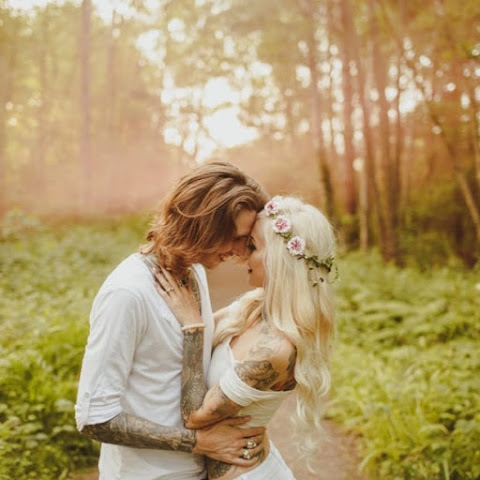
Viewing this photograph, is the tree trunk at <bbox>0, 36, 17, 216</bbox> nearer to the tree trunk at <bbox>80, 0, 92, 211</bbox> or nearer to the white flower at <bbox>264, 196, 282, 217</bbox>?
the tree trunk at <bbox>80, 0, 92, 211</bbox>

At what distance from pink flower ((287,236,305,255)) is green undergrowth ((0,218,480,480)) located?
8.44 ft

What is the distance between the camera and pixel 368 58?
19.8 meters

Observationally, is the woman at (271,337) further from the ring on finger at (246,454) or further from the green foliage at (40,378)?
the green foliage at (40,378)

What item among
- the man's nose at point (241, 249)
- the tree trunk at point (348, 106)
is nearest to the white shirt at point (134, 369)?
the man's nose at point (241, 249)

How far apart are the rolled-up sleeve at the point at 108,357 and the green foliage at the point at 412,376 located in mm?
3044

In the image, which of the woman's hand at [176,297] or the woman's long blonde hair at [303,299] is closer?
the woman's hand at [176,297]

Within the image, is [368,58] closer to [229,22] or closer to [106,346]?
A: [229,22]

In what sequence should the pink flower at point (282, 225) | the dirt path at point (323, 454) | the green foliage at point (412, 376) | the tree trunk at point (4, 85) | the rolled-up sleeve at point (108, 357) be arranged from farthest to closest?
the tree trunk at point (4, 85)
the dirt path at point (323, 454)
the green foliage at point (412, 376)
the pink flower at point (282, 225)
the rolled-up sleeve at point (108, 357)

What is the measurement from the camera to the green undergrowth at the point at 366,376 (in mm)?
4160

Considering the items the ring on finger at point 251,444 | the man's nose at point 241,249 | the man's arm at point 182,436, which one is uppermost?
the man's nose at point 241,249

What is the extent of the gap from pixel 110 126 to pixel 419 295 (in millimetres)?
24115

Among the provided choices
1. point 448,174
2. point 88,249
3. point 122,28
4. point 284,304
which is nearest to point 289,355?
point 284,304

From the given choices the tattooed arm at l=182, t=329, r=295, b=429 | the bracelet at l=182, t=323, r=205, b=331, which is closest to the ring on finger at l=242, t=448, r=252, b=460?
the tattooed arm at l=182, t=329, r=295, b=429

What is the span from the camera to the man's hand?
89.1 inches
